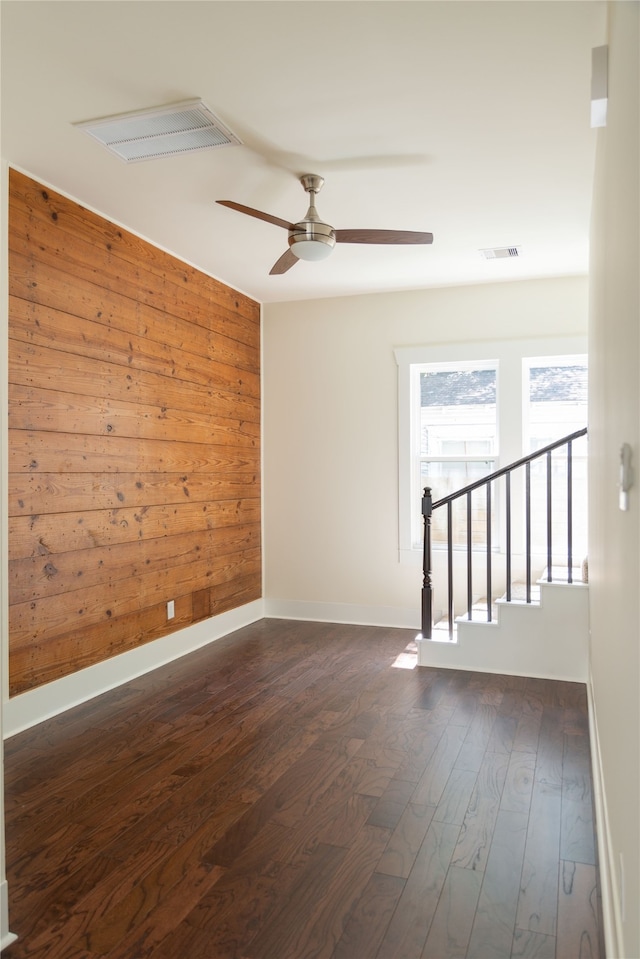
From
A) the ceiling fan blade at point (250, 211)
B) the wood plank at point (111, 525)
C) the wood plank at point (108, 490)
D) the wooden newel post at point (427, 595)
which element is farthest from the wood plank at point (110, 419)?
the wooden newel post at point (427, 595)

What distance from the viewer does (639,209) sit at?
1.26m

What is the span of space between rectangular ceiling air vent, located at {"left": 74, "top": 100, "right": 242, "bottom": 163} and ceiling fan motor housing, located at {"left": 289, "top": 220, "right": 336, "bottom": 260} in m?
0.57

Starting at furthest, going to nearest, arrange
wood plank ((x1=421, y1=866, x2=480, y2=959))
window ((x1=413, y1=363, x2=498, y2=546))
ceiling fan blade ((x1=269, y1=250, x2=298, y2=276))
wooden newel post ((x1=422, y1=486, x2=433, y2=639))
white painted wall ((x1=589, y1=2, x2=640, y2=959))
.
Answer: window ((x1=413, y1=363, x2=498, y2=546)) < wooden newel post ((x1=422, y1=486, x2=433, y2=639)) < ceiling fan blade ((x1=269, y1=250, x2=298, y2=276)) < wood plank ((x1=421, y1=866, x2=480, y2=959)) < white painted wall ((x1=589, y1=2, x2=640, y2=959))

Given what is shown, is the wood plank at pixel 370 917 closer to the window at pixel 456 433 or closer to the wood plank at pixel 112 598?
the wood plank at pixel 112 598

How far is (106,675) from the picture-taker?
407 cm

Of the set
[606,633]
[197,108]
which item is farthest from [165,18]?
[606,633]

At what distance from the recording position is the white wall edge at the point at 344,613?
573cm

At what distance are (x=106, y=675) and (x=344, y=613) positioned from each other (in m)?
2.37

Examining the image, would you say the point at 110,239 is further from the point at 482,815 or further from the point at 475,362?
the point at 482,815

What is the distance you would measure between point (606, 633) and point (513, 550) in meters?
3.04

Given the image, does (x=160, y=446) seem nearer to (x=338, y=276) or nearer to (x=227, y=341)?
(x=227, y=341)

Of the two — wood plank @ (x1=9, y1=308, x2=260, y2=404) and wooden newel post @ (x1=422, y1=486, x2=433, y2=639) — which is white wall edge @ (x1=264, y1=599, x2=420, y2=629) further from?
wood plank @ (x1=9, y1=308, x2=260, y2=404)

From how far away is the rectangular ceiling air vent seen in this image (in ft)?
9.54

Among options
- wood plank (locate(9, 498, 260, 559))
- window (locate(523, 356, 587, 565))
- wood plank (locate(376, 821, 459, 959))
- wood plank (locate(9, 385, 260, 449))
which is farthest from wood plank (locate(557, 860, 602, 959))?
window (locate(523, 356, 587, 565))
